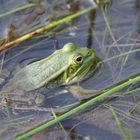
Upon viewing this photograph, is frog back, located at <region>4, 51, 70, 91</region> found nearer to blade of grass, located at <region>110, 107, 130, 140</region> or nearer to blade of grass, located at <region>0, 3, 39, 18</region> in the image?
blade of grass, located at <region>0, 3, 39, 18</region>

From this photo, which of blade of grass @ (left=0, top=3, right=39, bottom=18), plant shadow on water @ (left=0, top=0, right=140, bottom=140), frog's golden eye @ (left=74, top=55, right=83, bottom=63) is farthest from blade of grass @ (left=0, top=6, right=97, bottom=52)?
frog's golden eye @ (left=74, top=55, right=83, bottom=63)

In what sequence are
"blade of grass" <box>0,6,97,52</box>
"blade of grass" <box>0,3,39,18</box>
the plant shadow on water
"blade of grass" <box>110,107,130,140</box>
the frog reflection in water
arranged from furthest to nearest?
"blade of grass" <box>0,3,39,18</box> → "blade of grass" <box>0,6,97,52</box> → the frog reflection in water → the plant shadow on water → "blade of grass" <box>110,107,130,140</box>

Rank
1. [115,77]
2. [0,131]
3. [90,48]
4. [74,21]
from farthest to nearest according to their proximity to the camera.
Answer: [74,21], [90,48], [115,77], [0,131]

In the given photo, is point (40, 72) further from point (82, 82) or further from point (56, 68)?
point (82, 82)

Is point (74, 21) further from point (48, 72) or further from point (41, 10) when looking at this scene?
point (48, 72)

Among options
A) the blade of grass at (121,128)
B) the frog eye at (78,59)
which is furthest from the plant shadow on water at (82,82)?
the frog eye at (78,59)

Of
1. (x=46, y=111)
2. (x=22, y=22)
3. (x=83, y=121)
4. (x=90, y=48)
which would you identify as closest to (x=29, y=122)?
(x=46, y=111)
